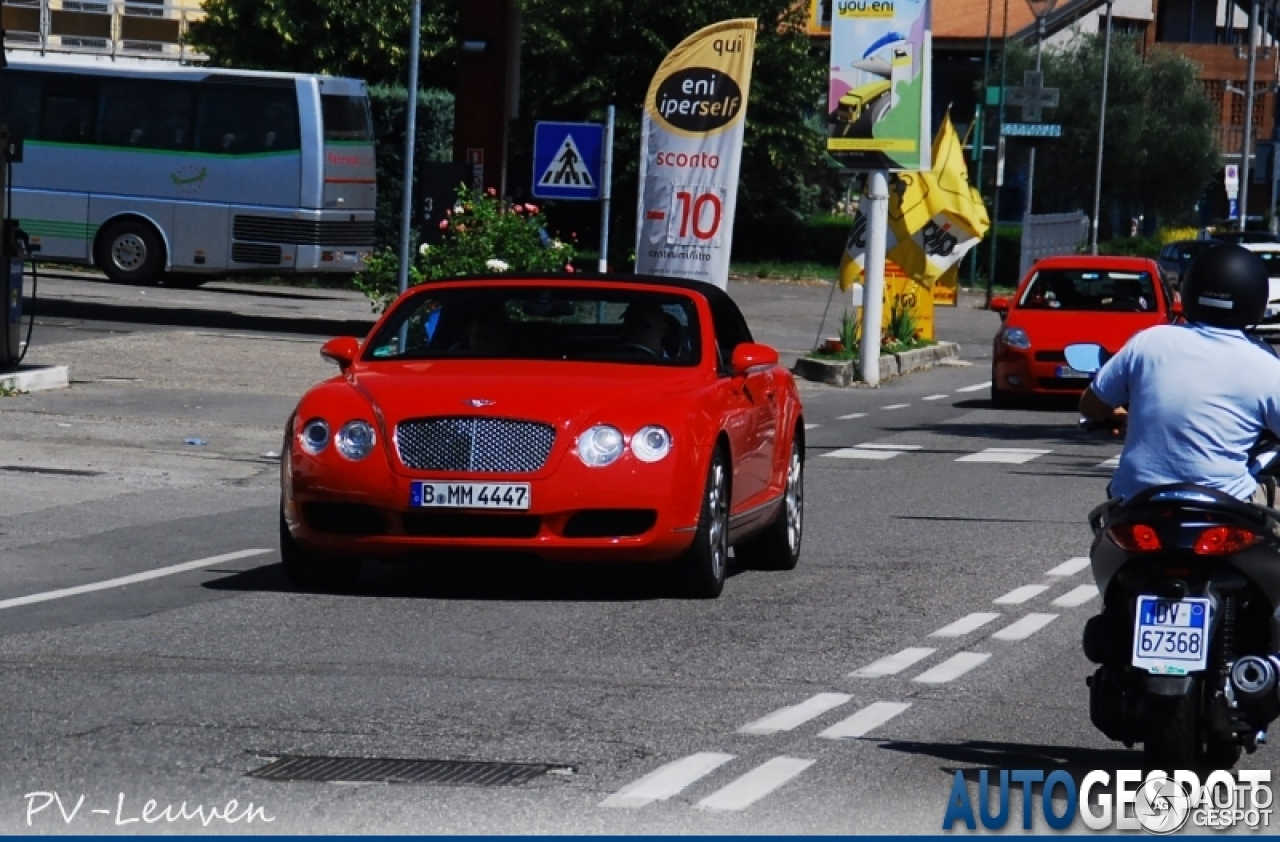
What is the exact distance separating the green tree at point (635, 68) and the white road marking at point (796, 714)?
49369 millimetres

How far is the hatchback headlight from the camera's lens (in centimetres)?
2655

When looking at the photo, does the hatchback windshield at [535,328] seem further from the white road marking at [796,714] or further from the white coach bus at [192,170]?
the white coach bus at [192,170]

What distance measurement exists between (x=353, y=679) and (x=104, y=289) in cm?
3272

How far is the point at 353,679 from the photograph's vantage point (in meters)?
9.02

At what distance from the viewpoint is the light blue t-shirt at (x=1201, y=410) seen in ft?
24.2

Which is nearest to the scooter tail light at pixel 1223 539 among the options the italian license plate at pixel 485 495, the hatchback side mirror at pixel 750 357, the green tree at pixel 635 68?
the italian license plate at pixel 485 495

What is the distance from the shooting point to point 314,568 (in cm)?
1170

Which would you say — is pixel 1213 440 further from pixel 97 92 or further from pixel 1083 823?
pixel 97 92

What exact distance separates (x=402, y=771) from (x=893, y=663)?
2945 millimetres

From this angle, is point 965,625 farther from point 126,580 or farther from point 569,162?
point 569,162

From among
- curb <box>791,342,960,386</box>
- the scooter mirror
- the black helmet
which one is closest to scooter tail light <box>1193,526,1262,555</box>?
the black helmet

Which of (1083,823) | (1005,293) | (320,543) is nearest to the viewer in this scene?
(1083,823)

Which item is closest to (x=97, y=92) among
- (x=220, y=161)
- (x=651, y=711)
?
(x=220, y=161)

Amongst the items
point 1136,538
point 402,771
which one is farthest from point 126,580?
point 1136,538
